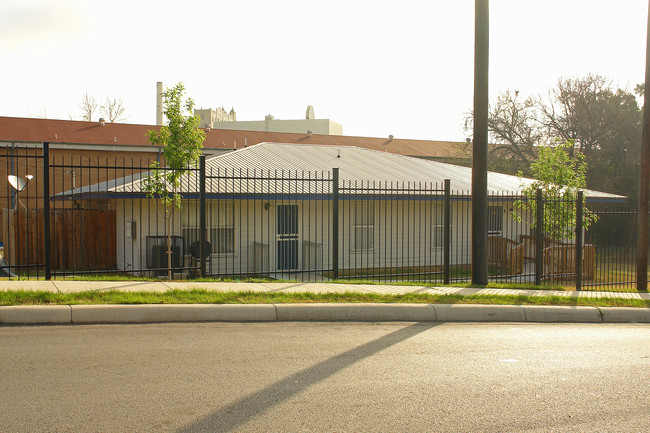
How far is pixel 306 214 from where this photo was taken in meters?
18.6

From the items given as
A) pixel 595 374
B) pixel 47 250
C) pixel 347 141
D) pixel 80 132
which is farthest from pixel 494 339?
pixel 347 141

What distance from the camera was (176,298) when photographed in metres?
8.57

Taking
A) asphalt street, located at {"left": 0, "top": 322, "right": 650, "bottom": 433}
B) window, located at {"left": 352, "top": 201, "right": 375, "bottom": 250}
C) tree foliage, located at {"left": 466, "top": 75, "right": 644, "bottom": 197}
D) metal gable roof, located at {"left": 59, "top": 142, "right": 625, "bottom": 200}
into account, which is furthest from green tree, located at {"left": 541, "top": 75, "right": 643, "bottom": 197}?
asphalt street, located at {"left": 0, "top": 322, "right": 650, "bottom": 433}

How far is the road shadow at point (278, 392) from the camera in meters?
4.29

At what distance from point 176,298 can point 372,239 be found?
1166cm

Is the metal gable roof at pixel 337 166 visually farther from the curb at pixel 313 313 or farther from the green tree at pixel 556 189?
the curb at pixel 313 313

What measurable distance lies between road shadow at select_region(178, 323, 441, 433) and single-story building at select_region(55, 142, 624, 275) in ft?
17.4

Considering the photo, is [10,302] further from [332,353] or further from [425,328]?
[425,328]

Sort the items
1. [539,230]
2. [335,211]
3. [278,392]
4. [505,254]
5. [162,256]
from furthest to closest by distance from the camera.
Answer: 1. [505,254]
2. [162,256]
3. [539,230]
4. [335,211]
5. [278,392]

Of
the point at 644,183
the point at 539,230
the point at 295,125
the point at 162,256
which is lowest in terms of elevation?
the point at 162,256

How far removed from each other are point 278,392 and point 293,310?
3403 mm

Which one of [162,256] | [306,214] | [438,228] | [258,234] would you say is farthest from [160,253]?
[438,228]

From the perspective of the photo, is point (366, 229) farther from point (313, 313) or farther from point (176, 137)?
point (313, 313)

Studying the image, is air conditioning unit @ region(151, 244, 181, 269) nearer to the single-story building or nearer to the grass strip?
the single-story building
